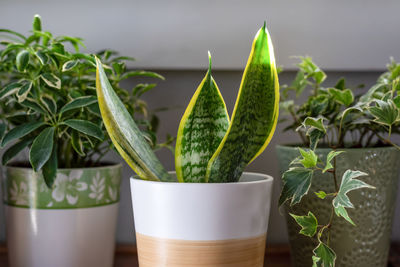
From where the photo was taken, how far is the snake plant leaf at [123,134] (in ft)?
1.29

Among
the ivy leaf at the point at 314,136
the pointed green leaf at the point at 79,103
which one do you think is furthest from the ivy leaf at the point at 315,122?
the pointed green leaf at the point at 79,103

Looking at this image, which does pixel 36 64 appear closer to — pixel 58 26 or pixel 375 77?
pixel 58 26

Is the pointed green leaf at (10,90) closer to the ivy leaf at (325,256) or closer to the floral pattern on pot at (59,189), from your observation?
the floral pattern on pot at (59,189)

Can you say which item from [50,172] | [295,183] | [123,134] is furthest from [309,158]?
[50,172]

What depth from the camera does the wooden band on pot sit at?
41 centimetres

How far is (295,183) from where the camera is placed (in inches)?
17.2

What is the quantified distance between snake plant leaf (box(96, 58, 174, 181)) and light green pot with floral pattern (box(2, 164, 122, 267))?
126 millimetres

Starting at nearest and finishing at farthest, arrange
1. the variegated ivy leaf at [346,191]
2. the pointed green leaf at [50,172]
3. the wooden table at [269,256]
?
the variegated ivy leaf at [346,191], the pointed green leaf at [50,172], the wooden table at [269,256]

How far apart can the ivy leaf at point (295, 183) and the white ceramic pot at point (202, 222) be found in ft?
0.08

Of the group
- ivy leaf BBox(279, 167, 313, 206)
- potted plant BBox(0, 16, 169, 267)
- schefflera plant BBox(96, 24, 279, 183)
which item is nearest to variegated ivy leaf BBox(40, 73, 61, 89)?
potted plant BBox(0, 16, 169, 267)

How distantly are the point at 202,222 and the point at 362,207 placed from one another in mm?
191

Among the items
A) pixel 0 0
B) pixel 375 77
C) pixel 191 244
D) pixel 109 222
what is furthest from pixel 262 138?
pixel 0 0

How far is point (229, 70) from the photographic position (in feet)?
2.26

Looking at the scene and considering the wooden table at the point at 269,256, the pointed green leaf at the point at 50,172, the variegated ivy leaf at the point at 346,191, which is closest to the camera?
the variegated ivy leaf at the point at 346,191
